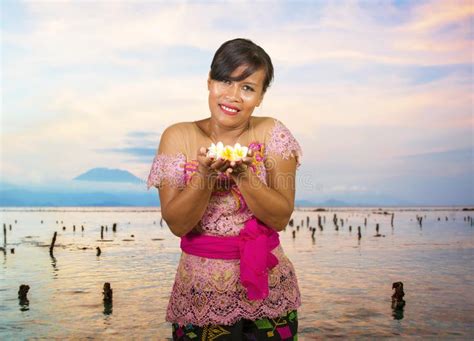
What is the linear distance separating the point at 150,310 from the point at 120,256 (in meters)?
17.6

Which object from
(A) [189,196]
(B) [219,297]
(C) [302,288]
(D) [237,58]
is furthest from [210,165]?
(C) [302,288]

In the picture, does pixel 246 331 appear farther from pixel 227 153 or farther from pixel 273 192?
pixel 227 153

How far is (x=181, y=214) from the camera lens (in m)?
2.67

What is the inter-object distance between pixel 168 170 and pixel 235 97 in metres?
0.53

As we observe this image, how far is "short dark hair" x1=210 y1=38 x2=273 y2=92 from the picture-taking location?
275cm

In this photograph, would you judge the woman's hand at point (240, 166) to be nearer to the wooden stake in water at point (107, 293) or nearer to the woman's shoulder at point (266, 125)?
the woman's shoulder at point (266, 125)

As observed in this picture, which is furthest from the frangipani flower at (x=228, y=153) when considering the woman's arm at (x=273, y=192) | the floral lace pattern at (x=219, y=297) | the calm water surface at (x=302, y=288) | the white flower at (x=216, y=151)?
the calm water surface at (x=302, y=288)

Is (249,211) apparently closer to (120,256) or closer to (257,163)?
(257,163)

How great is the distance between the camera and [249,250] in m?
2.72

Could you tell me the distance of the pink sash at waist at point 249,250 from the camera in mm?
2719

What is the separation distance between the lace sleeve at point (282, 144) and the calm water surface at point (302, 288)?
46.1 feet

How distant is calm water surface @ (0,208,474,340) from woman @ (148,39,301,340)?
13.9 metres

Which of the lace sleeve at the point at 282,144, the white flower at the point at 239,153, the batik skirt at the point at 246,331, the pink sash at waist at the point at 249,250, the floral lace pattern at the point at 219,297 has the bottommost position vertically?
the batik skirt at the point at 246,331

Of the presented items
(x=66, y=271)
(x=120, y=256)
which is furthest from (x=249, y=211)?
(x=120, y=256)
